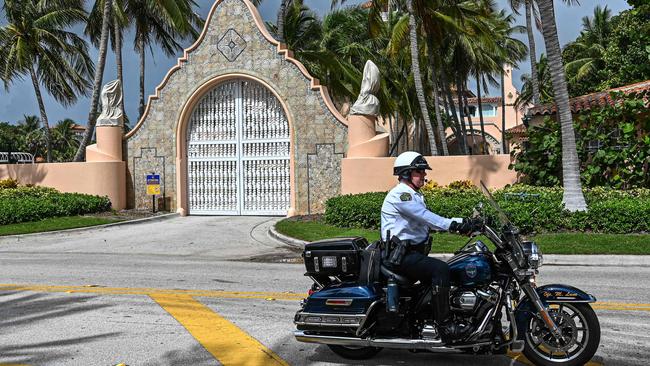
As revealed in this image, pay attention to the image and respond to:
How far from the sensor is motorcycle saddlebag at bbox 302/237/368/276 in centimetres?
517

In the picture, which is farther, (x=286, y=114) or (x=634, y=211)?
(x=286, y=114)

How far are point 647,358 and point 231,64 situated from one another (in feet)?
63.1

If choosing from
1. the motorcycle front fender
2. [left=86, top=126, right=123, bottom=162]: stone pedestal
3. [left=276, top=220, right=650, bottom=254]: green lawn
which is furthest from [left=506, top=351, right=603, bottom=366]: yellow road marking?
[left=86, top=126, right=123, bottom=162]: stone pedestal

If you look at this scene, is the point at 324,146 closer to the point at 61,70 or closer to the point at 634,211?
the point at 634,211

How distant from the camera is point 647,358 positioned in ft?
16.9

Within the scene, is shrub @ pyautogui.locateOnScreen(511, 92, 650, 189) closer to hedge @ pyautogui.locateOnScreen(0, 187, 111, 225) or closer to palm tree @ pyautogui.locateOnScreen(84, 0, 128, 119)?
hedge @ pyautogui.locateOnScreen(0, 187, 111, 225)

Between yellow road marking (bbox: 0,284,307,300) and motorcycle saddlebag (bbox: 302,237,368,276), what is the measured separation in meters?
2.84

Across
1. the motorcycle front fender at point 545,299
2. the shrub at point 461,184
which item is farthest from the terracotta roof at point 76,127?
the motorcycle front fender at point 545,299

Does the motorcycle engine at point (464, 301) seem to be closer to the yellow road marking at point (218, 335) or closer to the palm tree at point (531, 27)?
the yellow road marking at point (218, 335)

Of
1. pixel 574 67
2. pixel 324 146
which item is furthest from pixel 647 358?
pixel 574 67

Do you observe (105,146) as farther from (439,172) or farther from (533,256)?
(533,256)

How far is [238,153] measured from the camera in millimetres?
22578

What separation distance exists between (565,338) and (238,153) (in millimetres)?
18740

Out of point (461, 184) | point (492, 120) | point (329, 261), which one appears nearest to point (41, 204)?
point (461, 184)
